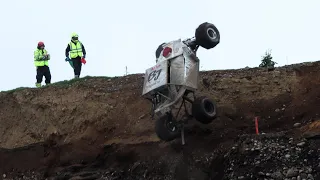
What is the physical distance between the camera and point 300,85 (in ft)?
48.7

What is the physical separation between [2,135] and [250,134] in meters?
8.47

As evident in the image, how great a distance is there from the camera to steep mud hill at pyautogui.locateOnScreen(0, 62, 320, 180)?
1247 centimetres

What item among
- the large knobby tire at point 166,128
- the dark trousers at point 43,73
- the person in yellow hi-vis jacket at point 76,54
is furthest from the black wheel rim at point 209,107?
the dark trousers at point 43,73

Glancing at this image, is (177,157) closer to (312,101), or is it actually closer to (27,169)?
(312,101)

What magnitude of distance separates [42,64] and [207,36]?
8.32 m

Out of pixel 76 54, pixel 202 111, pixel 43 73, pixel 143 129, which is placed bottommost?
pixel 143 129

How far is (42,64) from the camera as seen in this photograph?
19.7 m

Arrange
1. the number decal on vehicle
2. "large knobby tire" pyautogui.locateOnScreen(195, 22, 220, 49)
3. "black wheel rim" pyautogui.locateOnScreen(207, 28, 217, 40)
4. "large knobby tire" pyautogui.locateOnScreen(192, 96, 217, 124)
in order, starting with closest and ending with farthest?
"large knobby tire" pyautogui.locateOnScreen(192, 96, 217, 124) → the number decal on vehicle → "large knobby tire" pyautogui.locateOnScreen(195, 22, 220, 49) → "black wheel rim" pyautogui.locateOnScreen(207, 28, 217, 40)

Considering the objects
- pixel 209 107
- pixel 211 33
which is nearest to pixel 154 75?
pixel 209 107

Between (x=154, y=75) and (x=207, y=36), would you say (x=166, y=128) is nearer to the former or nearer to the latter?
(x=154, y=75)

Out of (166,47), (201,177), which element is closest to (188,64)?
(166,47)

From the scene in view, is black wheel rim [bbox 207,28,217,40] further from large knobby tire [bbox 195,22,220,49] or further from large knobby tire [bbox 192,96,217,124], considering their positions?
large knobby tire [bbox 192,96,217,124]

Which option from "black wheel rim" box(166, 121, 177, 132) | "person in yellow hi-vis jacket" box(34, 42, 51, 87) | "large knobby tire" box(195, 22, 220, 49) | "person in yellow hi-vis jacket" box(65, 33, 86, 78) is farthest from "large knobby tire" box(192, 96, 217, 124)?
"person in yellow hi-vis jacket" box(34, 42, 51, 87)

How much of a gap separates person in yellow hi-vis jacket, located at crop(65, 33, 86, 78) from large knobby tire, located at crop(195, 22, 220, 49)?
7030 millimetres
